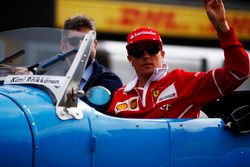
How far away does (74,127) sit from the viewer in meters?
3.92

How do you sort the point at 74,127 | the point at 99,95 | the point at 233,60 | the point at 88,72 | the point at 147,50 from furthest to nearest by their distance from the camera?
the point at 88,72 < the point at 147,50 < the point at 233,60 < the point at 99,95 < the point at 74,127

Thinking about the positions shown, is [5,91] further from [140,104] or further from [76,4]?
[76,4]

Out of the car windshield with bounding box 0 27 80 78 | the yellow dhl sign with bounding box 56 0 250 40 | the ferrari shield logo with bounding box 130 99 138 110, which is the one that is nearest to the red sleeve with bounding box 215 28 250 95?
the ferrari shield logo with bounding box 130 99 138 110

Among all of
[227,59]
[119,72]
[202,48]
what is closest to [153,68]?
[227,59]

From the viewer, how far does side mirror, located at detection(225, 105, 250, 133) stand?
442cm

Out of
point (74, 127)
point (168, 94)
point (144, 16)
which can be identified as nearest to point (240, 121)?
point (168, 94)

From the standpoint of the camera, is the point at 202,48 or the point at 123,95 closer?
the point at 123,95

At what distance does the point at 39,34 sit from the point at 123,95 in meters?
0.77

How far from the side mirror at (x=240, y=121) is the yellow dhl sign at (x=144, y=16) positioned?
9876mm

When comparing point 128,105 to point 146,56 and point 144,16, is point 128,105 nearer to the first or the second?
point 146,56

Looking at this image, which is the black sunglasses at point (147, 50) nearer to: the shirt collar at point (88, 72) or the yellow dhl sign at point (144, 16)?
the shirt collar at point (88, 72)

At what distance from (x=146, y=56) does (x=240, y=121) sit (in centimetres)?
82

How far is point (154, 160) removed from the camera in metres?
4.14

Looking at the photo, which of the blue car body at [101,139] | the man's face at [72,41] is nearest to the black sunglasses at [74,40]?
the man's face at [72,41]
